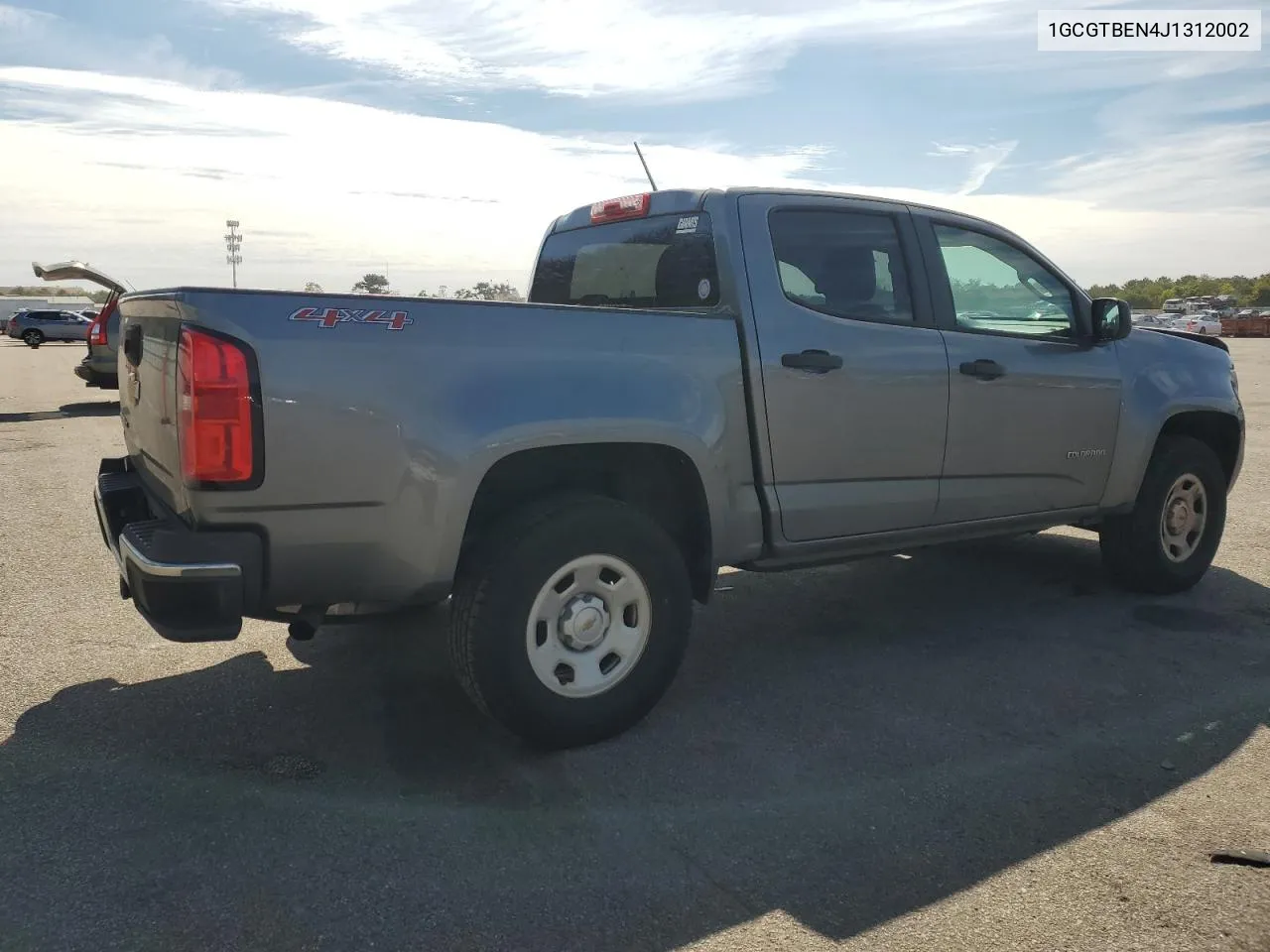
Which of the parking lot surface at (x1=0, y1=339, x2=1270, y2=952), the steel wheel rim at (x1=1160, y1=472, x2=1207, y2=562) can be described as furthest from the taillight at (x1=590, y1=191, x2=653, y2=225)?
the steel wheel rim at (x1=1160, y1=472, x2=1207, y2=562)

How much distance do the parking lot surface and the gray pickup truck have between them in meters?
0.49

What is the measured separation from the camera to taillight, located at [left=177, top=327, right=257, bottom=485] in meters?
2.94

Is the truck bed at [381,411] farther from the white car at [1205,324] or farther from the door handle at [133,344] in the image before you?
the white car at [1205,324]

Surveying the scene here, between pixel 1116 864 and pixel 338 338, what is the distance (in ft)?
8.68

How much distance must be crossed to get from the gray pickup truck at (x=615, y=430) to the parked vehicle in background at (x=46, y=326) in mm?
44528

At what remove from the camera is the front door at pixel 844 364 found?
4027mm

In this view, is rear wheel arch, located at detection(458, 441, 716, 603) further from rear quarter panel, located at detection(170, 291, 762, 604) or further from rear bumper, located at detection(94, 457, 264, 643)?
rear bumper, located at detection(94, 457, 264, 643)

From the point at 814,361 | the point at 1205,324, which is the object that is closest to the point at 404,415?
the point at 814,361

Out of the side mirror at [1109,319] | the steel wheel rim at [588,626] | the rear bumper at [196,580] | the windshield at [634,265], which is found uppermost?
the windshield at [634,265]

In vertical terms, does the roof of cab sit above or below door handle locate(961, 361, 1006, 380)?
above

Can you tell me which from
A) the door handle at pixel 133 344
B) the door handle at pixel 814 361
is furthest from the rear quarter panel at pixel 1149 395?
the door handle at pixel 133 344

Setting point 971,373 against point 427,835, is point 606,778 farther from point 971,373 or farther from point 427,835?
point 971,373

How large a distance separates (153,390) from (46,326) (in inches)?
1820

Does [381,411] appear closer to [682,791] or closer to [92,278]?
[682,791]
